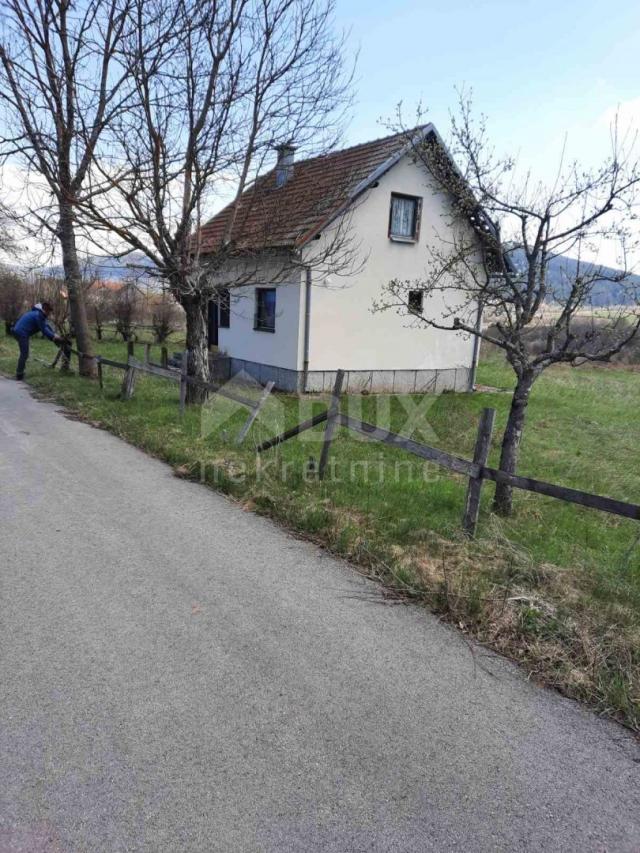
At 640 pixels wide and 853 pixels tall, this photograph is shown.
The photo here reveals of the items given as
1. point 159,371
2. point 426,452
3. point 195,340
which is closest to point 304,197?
point 195,340

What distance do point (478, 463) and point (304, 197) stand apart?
31.0 feet

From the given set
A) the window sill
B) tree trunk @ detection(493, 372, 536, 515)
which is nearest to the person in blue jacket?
the window sill

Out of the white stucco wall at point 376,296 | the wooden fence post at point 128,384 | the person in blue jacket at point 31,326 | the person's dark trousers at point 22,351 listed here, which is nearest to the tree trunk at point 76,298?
the person in blue jacket at point 31,326

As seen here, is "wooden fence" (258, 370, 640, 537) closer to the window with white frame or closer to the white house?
the white house

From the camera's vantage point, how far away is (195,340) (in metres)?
10.7

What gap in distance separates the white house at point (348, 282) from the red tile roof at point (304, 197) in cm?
5

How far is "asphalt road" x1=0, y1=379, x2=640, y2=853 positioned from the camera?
7.22 ft

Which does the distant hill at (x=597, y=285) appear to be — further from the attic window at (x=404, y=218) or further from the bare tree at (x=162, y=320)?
the bare tree at (x=162, y=320)

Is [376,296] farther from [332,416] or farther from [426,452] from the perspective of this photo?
[426,452]

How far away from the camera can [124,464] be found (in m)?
7.21

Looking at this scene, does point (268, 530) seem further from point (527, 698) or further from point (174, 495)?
point (527, 698)

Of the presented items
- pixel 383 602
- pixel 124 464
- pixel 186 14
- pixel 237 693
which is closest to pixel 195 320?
pixel 124 464

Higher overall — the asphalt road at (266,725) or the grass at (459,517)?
the grass at (459,517)

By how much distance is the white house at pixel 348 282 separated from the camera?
13.1 meters
